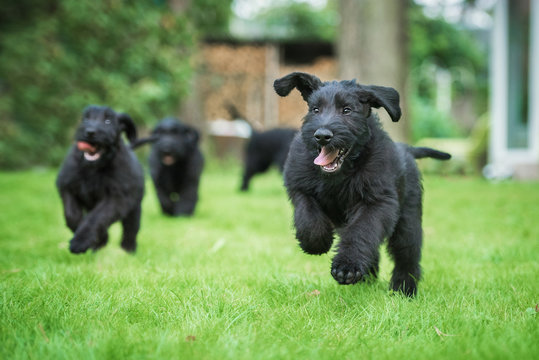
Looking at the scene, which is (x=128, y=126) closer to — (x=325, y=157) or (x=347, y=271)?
Answer: (x=325, y=157)

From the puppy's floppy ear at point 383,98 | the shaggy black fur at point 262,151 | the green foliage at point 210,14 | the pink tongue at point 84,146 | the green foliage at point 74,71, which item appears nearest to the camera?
the puppy's floppy ear at point 383,98

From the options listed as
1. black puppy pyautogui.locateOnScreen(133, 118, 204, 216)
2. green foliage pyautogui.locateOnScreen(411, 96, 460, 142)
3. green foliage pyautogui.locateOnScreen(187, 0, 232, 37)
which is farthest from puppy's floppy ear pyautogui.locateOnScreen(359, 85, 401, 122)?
green foliage pyautogui.locateOnScreen(411, 96, 460, 142)

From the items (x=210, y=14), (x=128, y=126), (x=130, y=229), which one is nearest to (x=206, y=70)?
(x=210, y=14)

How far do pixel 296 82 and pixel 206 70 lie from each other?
48.1 ft

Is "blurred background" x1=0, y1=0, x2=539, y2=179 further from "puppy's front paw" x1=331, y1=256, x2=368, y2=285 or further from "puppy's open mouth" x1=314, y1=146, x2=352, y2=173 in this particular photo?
"puppy's front paw" x1=331, y1=256, x2=368, y2=285

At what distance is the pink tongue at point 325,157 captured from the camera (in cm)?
298

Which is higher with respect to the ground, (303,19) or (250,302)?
(303,19)

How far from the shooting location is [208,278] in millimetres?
3510

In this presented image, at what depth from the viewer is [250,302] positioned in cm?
295

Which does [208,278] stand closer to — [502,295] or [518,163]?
[502,295]

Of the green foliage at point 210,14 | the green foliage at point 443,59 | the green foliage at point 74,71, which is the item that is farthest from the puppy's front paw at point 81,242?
the green foliage at point 443,59

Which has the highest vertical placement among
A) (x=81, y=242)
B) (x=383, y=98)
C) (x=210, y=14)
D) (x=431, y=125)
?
(x=210, y=14)

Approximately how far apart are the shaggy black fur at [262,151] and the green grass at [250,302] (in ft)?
15.3

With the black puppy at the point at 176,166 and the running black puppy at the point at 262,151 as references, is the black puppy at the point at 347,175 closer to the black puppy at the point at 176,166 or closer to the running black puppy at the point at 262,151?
the black puppy at the point at 176,166
